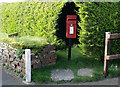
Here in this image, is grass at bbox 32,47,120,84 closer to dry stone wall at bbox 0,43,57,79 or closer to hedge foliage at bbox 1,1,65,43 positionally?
dry stone wall at bbox 0,43,57,79

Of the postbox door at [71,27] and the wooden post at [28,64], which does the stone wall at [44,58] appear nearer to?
the wooden post at [28,64]

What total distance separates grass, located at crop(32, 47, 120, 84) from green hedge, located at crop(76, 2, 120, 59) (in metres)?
0.65

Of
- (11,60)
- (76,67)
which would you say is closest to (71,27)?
(76,67)

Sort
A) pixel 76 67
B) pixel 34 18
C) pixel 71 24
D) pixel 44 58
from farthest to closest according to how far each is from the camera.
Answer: pixel 34 18, pixel 71 24, pixel 76 67, pixel 44 58

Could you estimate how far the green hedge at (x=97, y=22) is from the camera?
5.93 m

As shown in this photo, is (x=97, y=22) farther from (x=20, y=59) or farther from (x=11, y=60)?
(x=11, y=60)

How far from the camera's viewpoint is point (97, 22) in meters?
5.93

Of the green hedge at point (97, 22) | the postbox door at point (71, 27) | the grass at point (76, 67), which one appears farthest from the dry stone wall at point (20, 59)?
the green hedge at point (97, 22)

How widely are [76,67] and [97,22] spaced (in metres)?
1.76

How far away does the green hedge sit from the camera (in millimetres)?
5934

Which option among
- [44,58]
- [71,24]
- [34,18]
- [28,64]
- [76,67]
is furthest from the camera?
[34,18]

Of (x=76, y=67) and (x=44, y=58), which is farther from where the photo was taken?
(x=76, y=67)

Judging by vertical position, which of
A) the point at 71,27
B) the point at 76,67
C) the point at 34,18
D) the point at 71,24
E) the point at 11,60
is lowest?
the point at 76,67

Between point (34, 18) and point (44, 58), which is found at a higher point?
point (34, 18)
